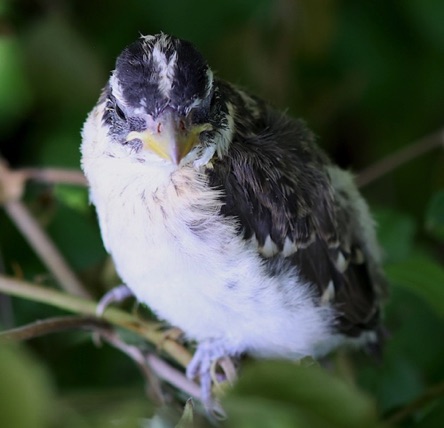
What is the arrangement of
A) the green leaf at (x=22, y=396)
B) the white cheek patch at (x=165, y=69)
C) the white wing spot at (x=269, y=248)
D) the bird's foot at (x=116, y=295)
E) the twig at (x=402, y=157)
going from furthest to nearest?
the twig at (x=402, y=157) → the bird's foot at (x=116, y=295) → the white wing spot at (x=269, y=248) → the white cheek patch at (x=165, y=69) → the green leaf at (x=22, y=396)

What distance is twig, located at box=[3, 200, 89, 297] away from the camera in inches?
36.1

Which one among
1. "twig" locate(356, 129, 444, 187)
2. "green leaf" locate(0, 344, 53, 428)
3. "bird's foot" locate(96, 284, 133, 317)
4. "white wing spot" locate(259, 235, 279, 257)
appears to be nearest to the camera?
"green leaf" locate(0, 344, 53, 428)

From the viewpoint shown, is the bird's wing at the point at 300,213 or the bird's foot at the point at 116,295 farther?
the bird's foot at the point at 116,295

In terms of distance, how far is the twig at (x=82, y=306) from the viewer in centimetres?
82

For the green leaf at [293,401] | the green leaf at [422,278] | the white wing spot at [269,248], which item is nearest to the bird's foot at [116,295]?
the white wing spot at [269,248]

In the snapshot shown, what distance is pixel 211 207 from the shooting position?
75cm

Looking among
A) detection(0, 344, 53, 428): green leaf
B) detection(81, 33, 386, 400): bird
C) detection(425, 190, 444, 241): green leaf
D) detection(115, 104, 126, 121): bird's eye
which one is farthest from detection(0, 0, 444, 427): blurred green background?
detection(0, 344, 53, 428): green leaf

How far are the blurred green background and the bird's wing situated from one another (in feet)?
0.22

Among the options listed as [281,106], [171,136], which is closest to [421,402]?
[171,136]

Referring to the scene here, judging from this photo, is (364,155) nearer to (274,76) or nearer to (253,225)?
(274,76)

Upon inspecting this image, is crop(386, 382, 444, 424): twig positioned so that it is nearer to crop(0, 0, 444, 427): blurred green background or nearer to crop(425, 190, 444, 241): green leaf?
crop(0, 0, 444, 427): blurred green background

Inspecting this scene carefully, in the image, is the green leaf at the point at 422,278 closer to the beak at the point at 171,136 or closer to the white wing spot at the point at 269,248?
the white wing spot at the point at 269,248

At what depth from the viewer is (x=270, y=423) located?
1.17 ft

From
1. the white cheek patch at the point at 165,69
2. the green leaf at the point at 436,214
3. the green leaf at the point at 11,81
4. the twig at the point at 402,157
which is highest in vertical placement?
the green leaf at the point at 11,81
